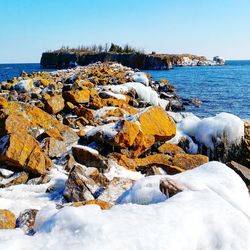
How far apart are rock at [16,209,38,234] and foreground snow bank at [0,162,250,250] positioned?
0.65 feet

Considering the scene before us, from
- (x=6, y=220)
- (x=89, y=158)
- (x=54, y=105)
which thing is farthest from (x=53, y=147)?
(x=54, y=105)

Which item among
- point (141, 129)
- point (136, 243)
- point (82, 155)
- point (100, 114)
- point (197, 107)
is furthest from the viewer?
point (197, 107)

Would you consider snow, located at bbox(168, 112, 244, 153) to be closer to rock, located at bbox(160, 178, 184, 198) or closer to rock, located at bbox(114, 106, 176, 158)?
rock, located at bbox(114, 106, 176, 158)

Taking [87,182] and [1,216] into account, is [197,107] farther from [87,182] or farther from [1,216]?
[1,216]

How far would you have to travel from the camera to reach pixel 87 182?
551 cm

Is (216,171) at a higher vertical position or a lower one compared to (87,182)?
higher

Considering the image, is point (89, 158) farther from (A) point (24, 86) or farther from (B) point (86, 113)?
(A) point (24, 86)

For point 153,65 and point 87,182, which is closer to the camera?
point 87,182

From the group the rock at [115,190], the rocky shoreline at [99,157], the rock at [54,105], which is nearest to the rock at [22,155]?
the rocky shoreline at [99,157]

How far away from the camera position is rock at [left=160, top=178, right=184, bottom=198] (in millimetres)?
4328

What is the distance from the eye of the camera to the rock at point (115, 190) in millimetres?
5231

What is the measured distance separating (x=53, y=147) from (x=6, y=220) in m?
3.09

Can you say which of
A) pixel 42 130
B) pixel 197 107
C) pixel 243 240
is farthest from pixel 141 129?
pixel 197 107

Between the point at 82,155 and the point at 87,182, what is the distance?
1.42 metres
